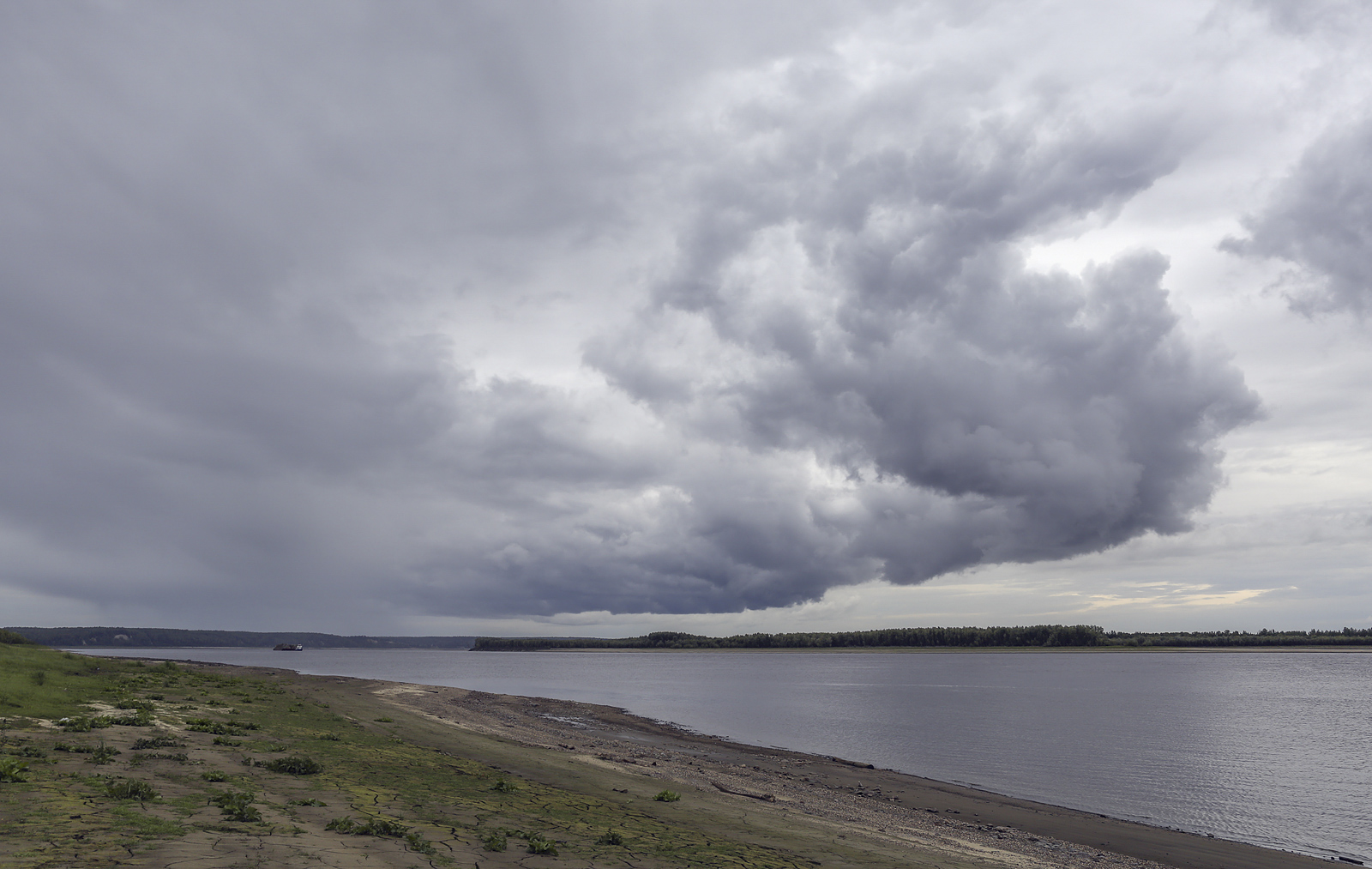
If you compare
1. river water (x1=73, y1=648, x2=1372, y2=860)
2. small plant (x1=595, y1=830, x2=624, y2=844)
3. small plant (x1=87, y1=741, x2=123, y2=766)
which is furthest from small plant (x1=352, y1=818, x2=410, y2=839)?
river water (x1=73, y1=648, x2=1372, y2=860)

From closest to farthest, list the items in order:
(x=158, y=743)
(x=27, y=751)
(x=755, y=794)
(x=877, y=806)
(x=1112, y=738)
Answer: (x=27, y=751)
(x=158, y=743)
(x=755, y=794)
(x=877, y=806)
(x=1112, y=738)

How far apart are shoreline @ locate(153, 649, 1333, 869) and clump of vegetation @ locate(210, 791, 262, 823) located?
41.2 ft

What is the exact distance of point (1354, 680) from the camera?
144750mm

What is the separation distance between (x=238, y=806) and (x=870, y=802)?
2711 centimetres

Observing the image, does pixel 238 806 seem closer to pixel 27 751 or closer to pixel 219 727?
pixel 27 751

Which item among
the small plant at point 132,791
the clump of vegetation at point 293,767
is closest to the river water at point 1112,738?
the clump of vegetation at point 293,767

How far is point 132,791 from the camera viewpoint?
16250mm

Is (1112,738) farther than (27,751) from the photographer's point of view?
Yes

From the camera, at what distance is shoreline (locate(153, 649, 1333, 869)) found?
86.5 feet

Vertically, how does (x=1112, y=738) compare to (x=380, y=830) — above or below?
below

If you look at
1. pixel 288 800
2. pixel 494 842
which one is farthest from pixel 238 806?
pixel 494 842

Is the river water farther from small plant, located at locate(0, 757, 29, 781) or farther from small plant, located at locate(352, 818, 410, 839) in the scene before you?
small plant, located at locate(0, 757, 29, 781)

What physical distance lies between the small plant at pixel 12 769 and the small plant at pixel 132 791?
1.74m

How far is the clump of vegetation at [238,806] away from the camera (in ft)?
50.5
